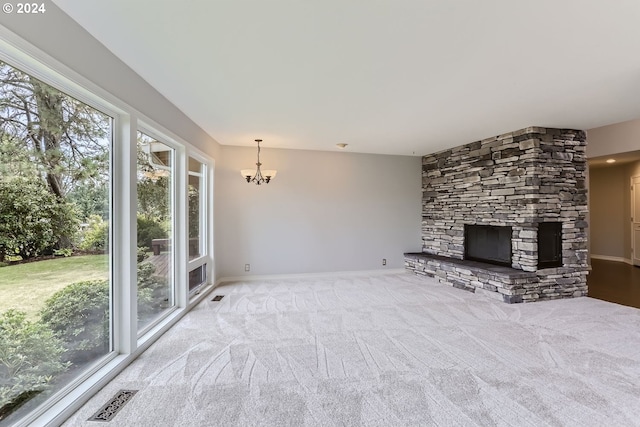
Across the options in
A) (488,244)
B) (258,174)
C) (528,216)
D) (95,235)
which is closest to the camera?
(95,235)

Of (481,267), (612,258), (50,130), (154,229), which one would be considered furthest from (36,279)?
(612,258)

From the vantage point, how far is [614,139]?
14.5 feet

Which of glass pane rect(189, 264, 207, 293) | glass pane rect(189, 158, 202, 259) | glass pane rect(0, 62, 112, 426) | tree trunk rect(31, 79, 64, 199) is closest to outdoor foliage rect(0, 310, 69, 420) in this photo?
glass pane rect(0, 62, 112, 426)

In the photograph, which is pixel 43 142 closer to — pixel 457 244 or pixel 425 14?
pixel 425 14

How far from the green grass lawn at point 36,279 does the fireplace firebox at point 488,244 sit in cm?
532

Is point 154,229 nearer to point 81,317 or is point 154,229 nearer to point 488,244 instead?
point 81,317

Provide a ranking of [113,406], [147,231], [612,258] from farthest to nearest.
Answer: [612,258] → [147,231] → [113,406]

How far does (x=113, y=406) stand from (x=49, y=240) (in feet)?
3.83

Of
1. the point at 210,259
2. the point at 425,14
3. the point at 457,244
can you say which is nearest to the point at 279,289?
the point at 210,259

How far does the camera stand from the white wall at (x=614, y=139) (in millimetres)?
4219

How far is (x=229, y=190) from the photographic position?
5199 millimetres

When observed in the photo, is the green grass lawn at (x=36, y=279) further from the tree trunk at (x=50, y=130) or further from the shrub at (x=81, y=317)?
the tree trunk at (x=50, y=130)

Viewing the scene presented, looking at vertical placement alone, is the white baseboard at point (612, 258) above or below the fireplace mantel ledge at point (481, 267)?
below

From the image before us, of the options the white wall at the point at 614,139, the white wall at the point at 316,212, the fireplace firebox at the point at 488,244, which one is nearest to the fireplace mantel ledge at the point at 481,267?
the fireplace firebox at the point at 488,244
